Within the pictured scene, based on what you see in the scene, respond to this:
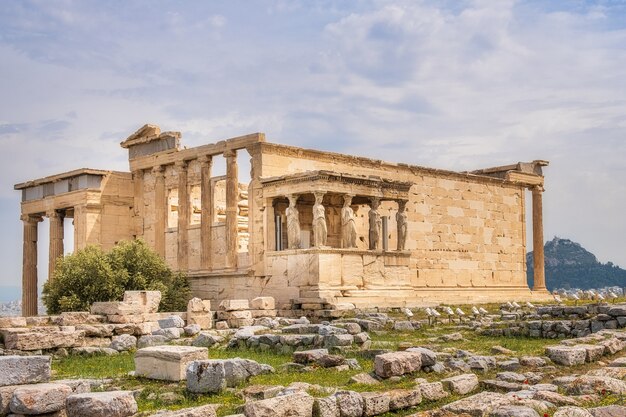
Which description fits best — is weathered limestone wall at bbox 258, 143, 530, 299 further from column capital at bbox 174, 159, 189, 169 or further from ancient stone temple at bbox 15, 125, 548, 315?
column capital at bbox 174, 159, 189, 169

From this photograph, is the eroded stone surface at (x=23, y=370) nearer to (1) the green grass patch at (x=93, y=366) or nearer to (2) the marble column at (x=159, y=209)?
(1) the green grass patch at (x=93, y=366)

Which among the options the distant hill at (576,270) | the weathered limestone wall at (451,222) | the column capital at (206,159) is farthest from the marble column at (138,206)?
the distant hill at (576,270)

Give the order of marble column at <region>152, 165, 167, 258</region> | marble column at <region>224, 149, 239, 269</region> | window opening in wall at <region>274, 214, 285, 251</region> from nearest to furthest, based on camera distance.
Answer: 1. window opening in wall at <region>274, 214, 285, 251</region>
2. marble column at <region>224, 149, 239, 269</region>
3. marble column at <region>152, 165, 167, 258</region>

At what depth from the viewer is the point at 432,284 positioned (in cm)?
3041

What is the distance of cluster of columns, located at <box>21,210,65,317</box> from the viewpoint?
30.9 metres

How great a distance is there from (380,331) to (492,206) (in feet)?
55.4

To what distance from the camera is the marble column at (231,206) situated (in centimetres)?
2645

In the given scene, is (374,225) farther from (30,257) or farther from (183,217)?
(30,257)

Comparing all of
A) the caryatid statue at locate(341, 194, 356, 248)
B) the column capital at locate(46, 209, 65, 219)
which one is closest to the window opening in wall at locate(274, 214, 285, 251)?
the caryatid statue at locate(341, 194, 356, 248)

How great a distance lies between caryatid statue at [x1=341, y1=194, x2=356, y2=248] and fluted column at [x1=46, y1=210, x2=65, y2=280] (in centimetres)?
1125

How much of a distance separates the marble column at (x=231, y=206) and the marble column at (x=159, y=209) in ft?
10.8

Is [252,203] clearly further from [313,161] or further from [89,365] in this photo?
[89,365]

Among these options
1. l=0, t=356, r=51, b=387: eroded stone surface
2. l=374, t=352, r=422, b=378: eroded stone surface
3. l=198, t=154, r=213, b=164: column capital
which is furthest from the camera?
l=198, t=154, r=213, b=164: column capital

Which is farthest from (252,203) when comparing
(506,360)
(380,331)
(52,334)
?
(506,360)
